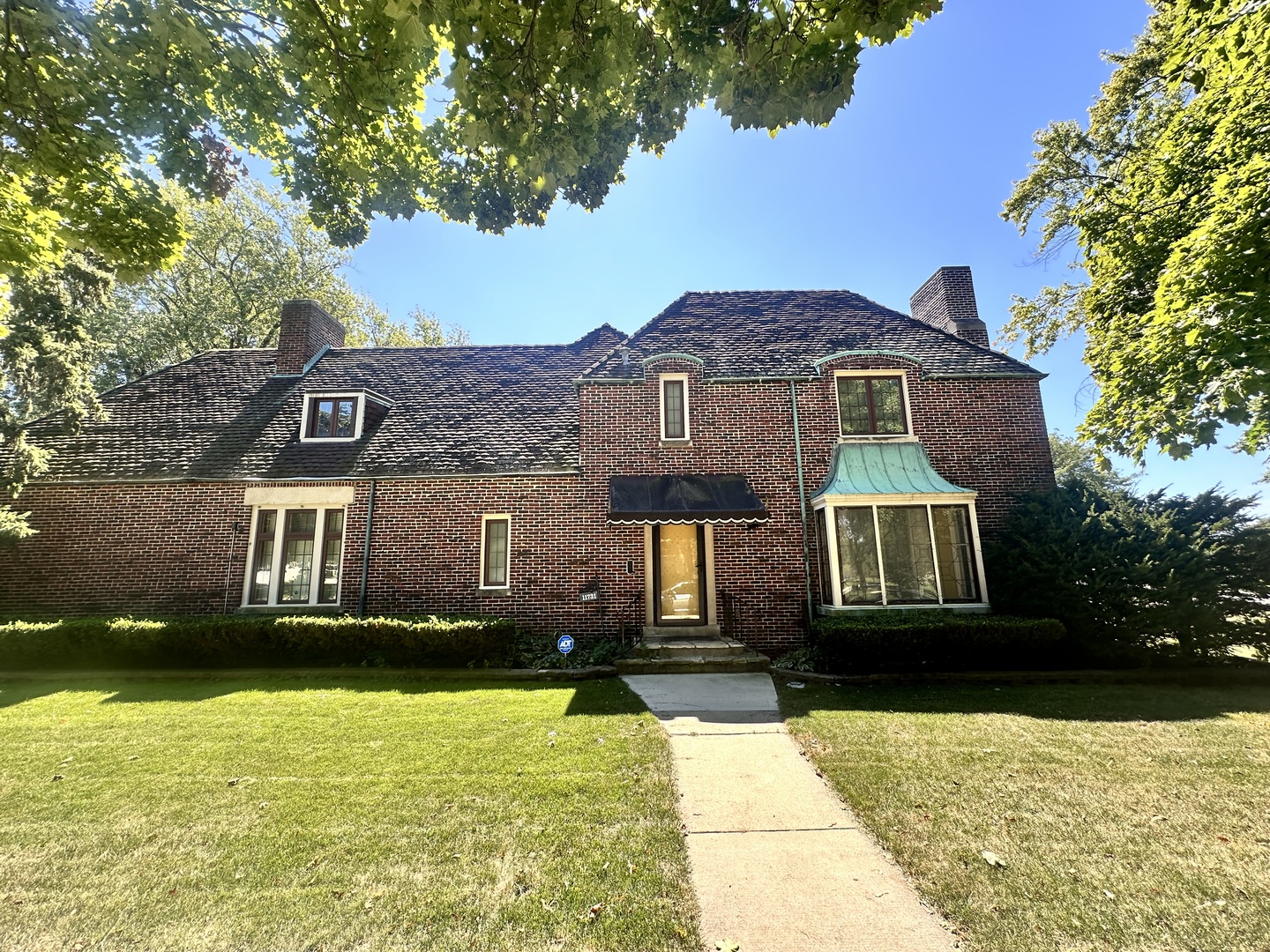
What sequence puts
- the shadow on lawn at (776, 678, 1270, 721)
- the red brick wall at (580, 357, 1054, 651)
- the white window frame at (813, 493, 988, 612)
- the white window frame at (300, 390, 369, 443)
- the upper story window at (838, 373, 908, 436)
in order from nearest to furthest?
the shadow on lawn at (776, 678, 1270, 721) < the white window frame at (813, 493, 988, 612) < the red brick wall at (580, 357, 1054, 651) < the upper story window at (838, 373, 908, 436) < the white window frame at (300, 390, 369, 443)

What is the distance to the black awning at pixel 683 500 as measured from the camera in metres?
11.7

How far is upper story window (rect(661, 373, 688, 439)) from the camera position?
13.5 metres

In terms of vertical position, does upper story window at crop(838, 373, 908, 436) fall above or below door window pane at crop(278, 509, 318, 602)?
above

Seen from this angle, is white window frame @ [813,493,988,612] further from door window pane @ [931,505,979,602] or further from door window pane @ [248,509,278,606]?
door window pane @ [248,509,278,606]

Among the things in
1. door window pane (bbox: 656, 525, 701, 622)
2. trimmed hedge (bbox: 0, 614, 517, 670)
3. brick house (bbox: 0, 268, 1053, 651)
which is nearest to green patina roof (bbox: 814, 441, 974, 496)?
brick house (bbox: 0, 268, 1053, 651)

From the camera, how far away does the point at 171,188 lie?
18969 millimetres

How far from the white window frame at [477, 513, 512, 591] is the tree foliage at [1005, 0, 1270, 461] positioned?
45.7ft

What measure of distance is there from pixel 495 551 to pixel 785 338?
9.89 m

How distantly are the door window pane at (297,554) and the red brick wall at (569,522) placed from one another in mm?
988

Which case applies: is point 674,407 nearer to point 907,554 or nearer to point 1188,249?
point 907,554

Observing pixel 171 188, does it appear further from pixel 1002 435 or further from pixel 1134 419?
pixel 1134 419

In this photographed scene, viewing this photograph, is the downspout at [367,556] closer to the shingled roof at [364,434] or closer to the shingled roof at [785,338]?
the shingled roof at [364,434]

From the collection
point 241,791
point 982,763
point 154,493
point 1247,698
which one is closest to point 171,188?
point 154,493

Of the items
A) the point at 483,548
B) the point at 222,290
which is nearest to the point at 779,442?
the point at 483,548
